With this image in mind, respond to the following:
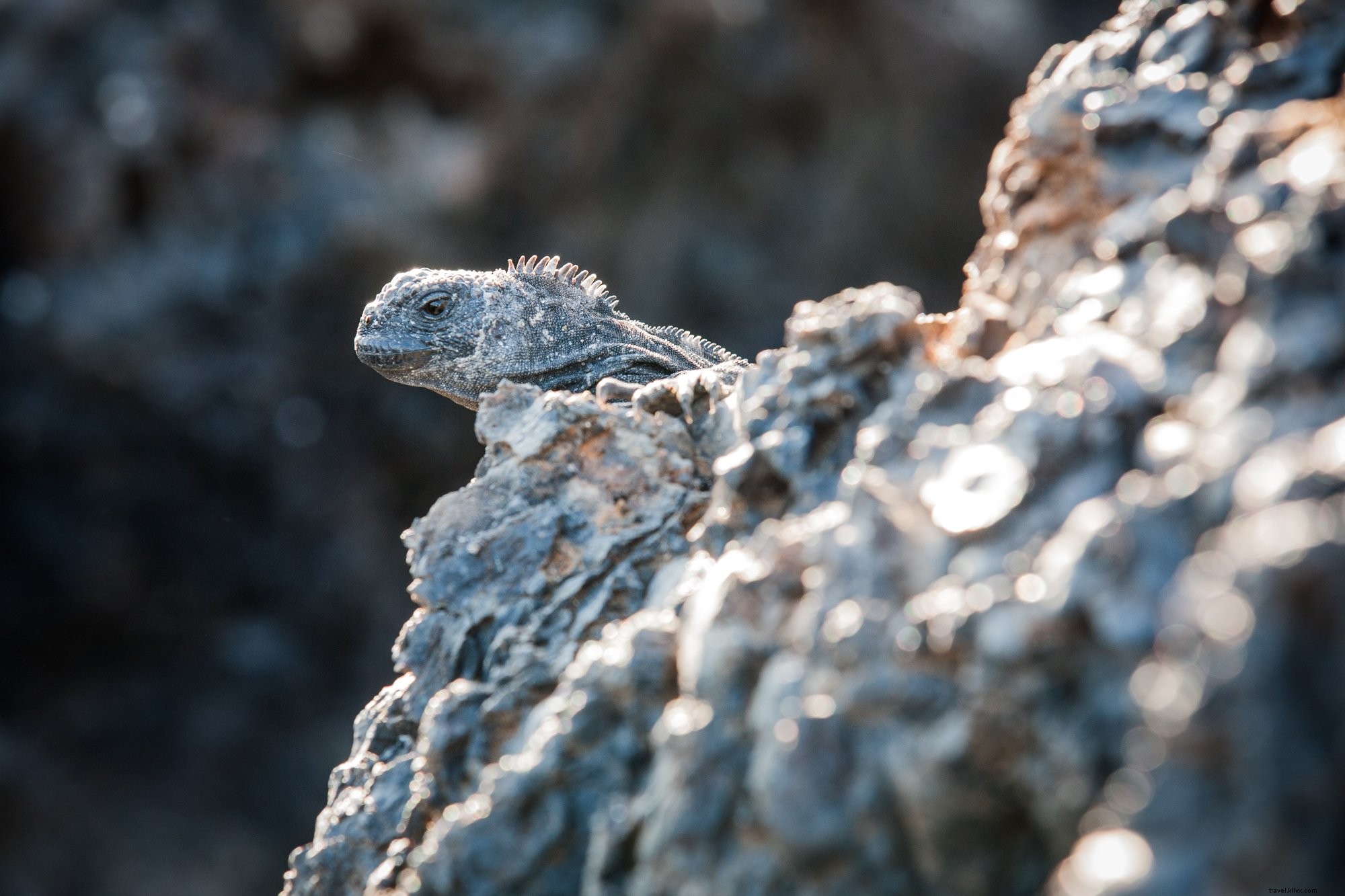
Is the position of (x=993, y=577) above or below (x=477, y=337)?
below

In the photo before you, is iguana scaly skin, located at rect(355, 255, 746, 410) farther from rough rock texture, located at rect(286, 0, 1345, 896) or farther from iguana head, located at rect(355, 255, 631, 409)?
rough rock texture, located at rect(286, 0, 1345, 896)

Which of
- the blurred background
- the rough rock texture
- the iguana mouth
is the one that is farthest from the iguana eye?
the blurred background

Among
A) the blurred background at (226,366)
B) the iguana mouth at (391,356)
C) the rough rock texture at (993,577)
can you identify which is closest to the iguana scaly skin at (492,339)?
the iguana mouth at (391,356)

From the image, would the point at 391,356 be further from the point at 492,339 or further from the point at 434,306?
the point at 492,339

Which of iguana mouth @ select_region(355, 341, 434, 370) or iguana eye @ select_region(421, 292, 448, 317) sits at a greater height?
iguana eye @ select_region(421, 292, 448, 317)

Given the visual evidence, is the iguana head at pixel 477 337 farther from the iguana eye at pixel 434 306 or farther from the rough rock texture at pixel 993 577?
the rough rock texture at pixel 993 577

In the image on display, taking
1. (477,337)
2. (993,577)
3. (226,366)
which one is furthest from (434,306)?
(226,366)

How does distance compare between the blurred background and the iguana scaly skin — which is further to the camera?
the blurred background
